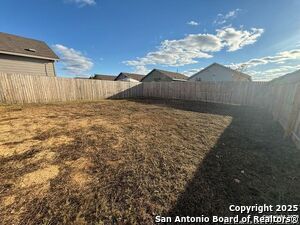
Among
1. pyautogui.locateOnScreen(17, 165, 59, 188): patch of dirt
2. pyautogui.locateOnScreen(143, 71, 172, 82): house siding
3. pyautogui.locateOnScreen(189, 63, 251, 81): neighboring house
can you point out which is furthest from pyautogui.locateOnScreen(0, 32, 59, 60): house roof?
pyautogui.locateOnScreen(189, 63, 251, 81): neighboring house

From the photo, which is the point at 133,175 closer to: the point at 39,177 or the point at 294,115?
the point at 39,177

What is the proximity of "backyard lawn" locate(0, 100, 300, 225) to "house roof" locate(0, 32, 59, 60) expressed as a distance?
30.4 ft

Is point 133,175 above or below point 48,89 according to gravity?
below

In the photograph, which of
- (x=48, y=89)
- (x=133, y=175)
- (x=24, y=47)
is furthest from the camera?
(x=24, y=47)

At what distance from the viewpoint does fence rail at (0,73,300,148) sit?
6.09 m

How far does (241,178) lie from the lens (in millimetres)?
2207

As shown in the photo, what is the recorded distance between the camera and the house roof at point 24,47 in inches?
382

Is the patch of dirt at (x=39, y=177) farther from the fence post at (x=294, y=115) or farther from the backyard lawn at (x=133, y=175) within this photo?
the fence post at (x=294, y=115)

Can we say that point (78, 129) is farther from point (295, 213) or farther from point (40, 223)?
point (295, 213)

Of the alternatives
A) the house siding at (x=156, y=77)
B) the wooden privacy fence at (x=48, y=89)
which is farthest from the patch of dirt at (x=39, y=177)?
the house siding at (x=156, y=77)

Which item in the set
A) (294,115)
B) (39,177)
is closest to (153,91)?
(294,115)

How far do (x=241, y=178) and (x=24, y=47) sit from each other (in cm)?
1523

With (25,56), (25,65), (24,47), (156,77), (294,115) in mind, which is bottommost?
(294,115)

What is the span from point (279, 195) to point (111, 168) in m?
2.42
